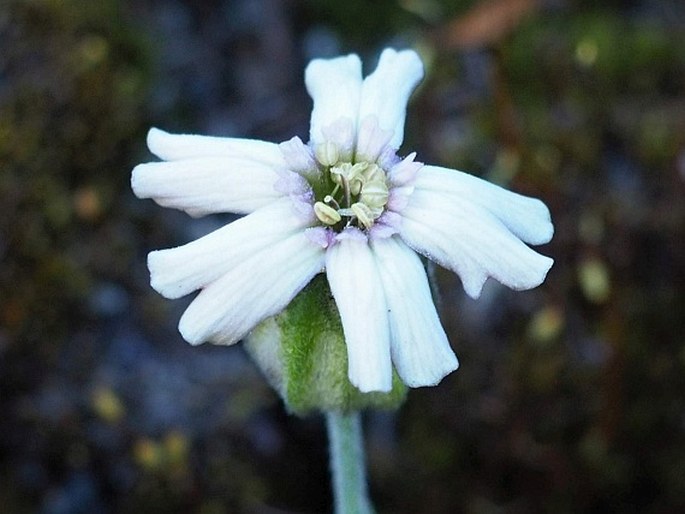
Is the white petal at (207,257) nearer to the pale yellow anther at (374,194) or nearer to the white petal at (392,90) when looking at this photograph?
the pale yellow anther at (374,194)

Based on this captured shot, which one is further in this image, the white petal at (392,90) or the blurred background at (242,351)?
the blurred background at (242,351)

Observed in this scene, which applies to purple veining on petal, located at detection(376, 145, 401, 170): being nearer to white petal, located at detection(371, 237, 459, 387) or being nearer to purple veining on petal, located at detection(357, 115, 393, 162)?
purple veining on petal, located at detection(357, 115, 393, 162)

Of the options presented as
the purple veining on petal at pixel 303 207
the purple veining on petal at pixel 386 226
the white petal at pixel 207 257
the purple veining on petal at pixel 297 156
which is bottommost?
the white petal at pixel 207 257

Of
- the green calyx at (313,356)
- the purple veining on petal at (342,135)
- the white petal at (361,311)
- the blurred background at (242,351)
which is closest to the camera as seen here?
the white petal at (361,311)

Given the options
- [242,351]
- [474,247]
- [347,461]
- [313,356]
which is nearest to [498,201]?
[474,247]

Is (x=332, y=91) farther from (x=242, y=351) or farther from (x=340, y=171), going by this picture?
(x=242, y=351)

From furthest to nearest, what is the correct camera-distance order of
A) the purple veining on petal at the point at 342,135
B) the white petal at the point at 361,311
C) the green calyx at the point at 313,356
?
the purple veining on petal at the point at 342,135
the green calyx at the point at 313,356
the white petal at the point at 361,311

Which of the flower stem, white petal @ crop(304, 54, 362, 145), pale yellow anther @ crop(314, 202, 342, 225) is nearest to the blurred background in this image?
the flower stem

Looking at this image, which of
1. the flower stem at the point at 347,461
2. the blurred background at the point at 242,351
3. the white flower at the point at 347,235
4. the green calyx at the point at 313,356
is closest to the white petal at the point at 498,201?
the white flower at the point at 347,235

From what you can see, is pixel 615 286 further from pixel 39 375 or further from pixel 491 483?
pixel 39 375
